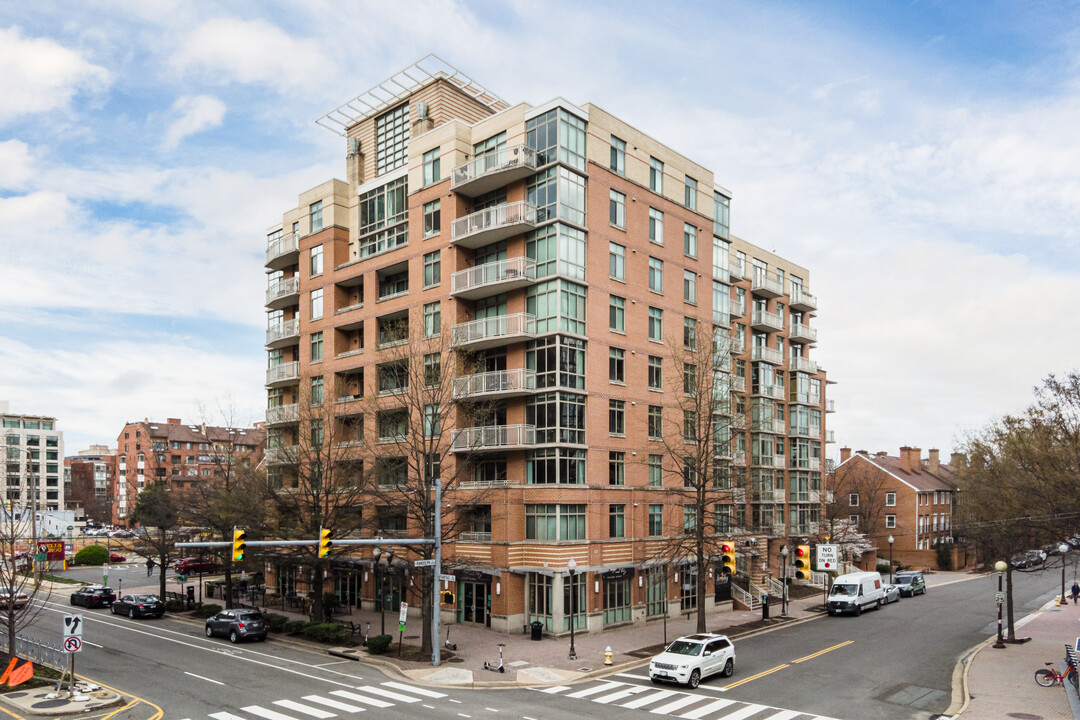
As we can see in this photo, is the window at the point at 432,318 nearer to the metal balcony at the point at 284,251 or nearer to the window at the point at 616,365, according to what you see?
the window at the point at 616,365

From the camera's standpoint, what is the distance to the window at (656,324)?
44906 millimetres

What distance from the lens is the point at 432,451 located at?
3475 cm

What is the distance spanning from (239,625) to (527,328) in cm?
1912

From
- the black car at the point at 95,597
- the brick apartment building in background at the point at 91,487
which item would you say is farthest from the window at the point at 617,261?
the brick apartment building in background at the point at 91,487

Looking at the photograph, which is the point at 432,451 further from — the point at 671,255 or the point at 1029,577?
the point at 1029,577

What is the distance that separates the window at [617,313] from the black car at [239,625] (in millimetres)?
22238

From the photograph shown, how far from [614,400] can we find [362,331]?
58.2 feet

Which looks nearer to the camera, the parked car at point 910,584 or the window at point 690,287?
the window at point 690,287

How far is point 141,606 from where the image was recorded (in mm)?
44531

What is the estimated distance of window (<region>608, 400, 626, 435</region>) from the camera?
41.9 m

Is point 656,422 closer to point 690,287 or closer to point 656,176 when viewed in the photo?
point 690,287

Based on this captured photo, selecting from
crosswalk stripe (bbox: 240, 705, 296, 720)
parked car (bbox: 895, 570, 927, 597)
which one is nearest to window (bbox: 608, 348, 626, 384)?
crosswalk stripe (bbox: 240, 705, 296, 720)

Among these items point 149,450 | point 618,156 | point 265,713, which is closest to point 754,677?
point 265,713

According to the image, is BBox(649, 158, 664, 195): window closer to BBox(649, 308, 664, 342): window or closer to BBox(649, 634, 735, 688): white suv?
BBox(649, 308, 664, 342): window
